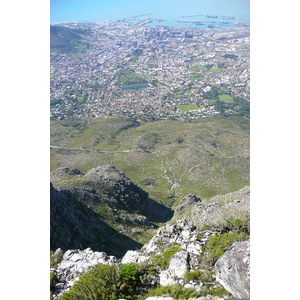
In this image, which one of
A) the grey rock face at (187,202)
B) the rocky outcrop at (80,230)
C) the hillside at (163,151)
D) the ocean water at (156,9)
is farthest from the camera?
the hillside at (163,151)

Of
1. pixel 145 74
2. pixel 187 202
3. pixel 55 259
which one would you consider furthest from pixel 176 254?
pixel 145 74

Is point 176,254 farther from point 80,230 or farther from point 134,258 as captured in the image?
point 80,230

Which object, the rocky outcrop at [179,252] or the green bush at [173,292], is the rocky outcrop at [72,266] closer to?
the rocky outcrop at [179,252]

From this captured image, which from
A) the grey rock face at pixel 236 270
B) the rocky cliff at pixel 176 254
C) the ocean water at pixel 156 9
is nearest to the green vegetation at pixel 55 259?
the rocky cliff at pixel 176 254
